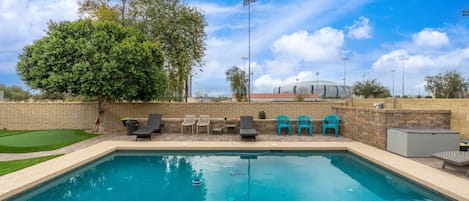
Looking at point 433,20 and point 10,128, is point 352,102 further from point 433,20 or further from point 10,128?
point 10,128

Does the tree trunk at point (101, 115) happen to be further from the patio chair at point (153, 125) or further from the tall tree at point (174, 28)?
the tall tree at point (174, 28)

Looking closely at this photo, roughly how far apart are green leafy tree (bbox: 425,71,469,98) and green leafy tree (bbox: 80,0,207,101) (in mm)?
27046

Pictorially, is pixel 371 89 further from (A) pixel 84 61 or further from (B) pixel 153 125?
(A) pixel 84 61

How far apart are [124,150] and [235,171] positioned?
4003 mm

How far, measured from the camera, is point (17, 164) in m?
6.62

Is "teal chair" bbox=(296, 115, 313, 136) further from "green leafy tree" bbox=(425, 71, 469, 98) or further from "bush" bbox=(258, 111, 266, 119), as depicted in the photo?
"green leafy tree" bbox=(425, 71, 469, 98)

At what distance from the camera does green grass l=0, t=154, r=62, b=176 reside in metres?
6.08

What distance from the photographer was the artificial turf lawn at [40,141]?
8664 mm

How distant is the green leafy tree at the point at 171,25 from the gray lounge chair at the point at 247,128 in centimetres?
601

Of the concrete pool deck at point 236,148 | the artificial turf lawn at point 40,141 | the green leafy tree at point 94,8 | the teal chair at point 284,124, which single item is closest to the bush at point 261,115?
the teal chair at point 284,124

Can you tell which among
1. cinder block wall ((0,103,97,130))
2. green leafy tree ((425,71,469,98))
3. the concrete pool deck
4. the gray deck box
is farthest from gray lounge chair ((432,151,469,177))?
green leafy tree ((425,71,469,98))

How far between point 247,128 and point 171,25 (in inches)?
305

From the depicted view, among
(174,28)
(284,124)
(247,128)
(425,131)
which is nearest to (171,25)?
(174,28)

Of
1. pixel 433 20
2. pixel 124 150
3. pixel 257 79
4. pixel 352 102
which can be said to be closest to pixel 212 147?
pixel 124 150
